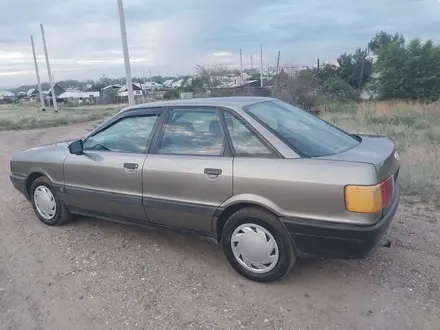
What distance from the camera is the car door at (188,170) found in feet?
10.9

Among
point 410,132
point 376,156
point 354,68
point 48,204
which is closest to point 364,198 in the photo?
point 376,156

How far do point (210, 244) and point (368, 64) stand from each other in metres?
35.5

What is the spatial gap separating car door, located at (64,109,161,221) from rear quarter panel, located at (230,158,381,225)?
113 centimetres

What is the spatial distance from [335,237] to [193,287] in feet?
4.18

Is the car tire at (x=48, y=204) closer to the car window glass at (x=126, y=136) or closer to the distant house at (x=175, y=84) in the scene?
the car window glass at (x=126, y=136)

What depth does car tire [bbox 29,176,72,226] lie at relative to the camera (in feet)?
15.2

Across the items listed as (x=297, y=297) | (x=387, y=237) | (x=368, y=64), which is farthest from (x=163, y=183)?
(x=368, y=64)

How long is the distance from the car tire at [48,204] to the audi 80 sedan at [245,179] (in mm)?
329

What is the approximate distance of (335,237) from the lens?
2.84m

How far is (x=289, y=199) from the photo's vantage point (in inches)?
117

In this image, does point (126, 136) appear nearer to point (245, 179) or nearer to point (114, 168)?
point (114, 168)

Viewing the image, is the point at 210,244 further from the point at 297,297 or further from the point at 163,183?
the point at 297,297

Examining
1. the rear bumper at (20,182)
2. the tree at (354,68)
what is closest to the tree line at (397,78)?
the tree at (354,68)

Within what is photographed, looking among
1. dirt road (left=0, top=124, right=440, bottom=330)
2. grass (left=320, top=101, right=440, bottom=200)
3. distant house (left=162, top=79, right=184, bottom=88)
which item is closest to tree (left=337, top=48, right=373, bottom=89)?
grass (left=320, top=101, right=440, bottom=200)
